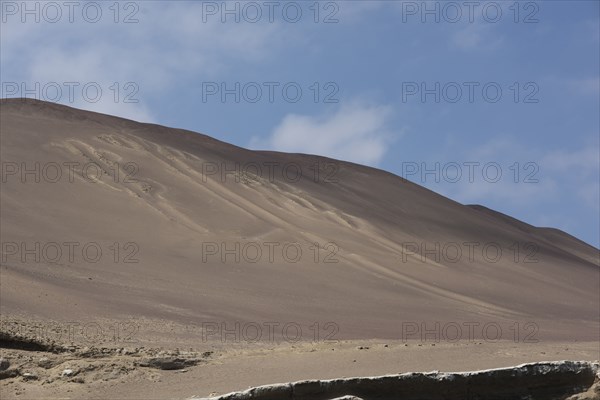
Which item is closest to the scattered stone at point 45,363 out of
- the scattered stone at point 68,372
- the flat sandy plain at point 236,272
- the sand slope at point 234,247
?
the flat sandy plain at point 236,272

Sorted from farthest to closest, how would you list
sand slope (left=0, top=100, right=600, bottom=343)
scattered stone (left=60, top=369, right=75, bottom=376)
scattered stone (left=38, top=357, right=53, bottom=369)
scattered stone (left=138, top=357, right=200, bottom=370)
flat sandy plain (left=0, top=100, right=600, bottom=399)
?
1. sand slope (left=0, top=100, right=600, bottom=343)
2. flat sandy plain (left=0, top=100, right=600, bottom=399)
3. scattered stone (left=38, top=357, right=53, bottom=369)
4. scattered stone (left=138, top=357, right=200, bottom=370)
5. scattered stone (left=60, top=369, right=75, bottom=376)

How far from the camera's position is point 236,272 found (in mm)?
20125

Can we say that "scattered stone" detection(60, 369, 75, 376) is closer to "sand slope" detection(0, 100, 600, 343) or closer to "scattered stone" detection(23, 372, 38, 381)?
"scattered stone" detection(23, 372, 38, 381)

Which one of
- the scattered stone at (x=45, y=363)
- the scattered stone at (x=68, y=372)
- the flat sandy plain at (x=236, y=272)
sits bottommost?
the scattered stone at (x=68, y=372)

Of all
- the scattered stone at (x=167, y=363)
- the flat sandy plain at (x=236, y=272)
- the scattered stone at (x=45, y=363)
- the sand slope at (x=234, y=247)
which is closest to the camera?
the scattered stone at (x=167, y=363)

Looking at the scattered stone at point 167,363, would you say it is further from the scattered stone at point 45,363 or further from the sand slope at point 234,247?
the sand slope at point 234,247

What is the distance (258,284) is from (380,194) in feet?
52.6

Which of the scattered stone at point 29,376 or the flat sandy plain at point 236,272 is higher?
the flat sandy plain at point 236,272

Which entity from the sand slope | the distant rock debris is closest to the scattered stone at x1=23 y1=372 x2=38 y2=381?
the distant rock debris

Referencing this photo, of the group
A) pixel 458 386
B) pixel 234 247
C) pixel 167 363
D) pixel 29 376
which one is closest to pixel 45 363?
pixel 29 376

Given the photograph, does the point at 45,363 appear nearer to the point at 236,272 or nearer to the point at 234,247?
the point at 236,272

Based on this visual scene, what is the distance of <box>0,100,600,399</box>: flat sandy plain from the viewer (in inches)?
353

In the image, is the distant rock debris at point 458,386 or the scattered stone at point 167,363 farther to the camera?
the scattered stone at point 167,363

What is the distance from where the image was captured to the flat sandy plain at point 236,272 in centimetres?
896
